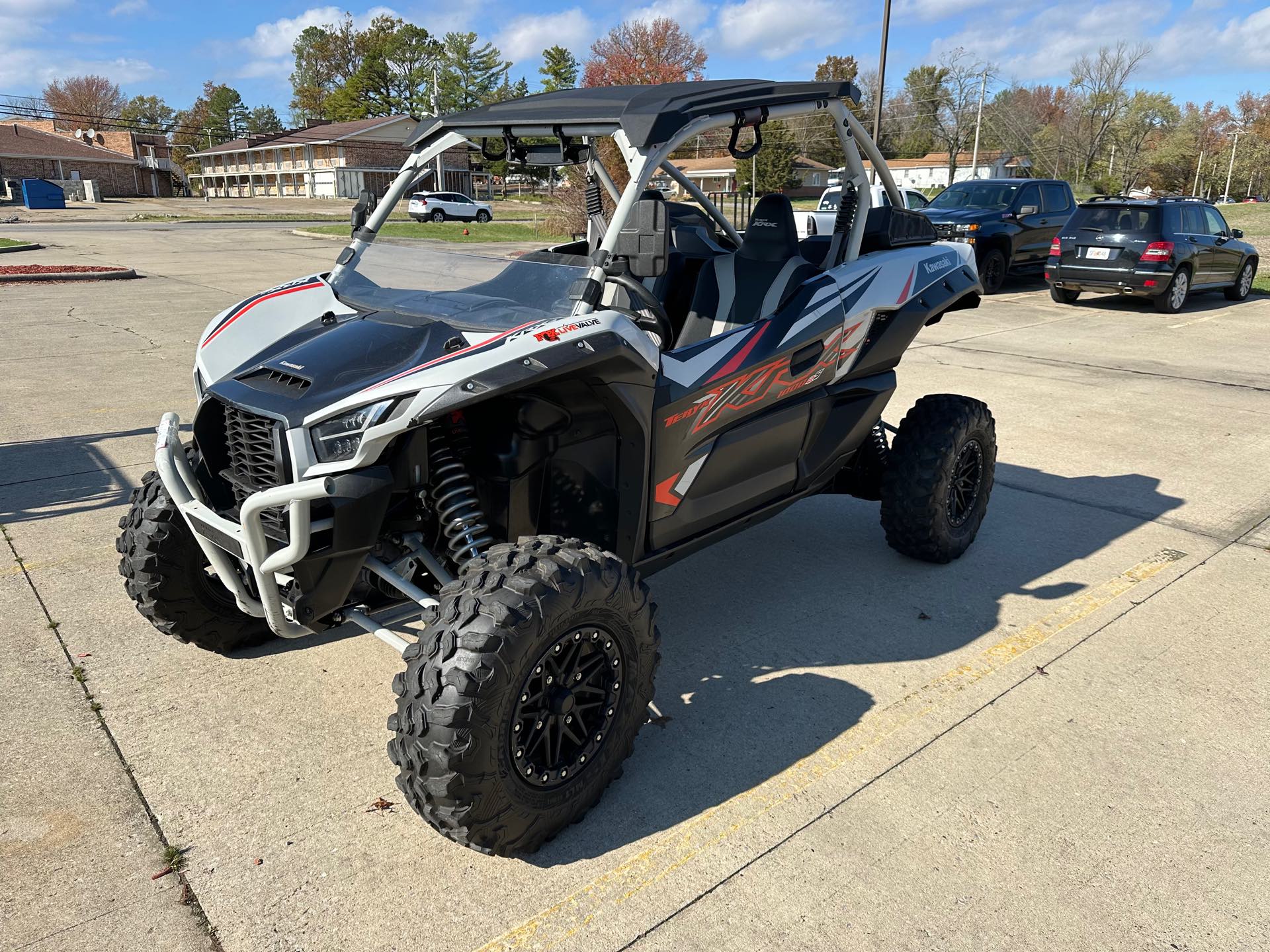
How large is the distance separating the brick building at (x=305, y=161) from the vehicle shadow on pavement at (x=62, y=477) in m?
48.1

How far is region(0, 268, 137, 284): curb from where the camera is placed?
51.5 feet

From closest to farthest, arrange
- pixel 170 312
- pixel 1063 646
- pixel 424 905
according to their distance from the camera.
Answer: pixel 424 905 → pixel 1063 646 → pixel 170 312

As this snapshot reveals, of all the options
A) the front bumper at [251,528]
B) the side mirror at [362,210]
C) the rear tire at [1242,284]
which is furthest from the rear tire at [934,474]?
the rear tire at [1242,284]

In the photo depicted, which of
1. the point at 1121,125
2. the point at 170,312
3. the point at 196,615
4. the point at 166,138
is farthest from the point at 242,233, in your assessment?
the point at 166,138

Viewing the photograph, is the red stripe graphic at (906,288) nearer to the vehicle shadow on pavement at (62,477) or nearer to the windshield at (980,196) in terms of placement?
the vehicle shadow on pavement at (62,477)

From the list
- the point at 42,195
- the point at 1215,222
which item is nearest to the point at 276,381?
the point at 1215,222

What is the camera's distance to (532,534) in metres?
3.41

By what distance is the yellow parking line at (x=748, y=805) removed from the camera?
2.55 meters

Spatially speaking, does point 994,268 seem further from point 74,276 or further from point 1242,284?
point 74,276

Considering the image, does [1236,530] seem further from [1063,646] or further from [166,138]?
[166,138]

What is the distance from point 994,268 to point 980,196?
1.45 m

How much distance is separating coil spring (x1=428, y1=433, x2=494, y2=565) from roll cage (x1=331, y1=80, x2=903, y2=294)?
24.6 inches

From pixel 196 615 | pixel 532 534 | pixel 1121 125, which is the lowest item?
pixel 196 615

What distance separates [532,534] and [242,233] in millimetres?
30424
